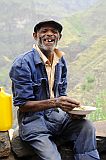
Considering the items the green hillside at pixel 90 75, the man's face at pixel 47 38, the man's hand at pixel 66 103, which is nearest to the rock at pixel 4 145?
the man's hand at pixel 66 103

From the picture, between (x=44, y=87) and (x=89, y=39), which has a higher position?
(x=89, y=39)

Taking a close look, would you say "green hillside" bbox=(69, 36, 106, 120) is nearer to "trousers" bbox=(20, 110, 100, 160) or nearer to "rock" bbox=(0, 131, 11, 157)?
"trousers" bbox=(20, 110, 100, 160)

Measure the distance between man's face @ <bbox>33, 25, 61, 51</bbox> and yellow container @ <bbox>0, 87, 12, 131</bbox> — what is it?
45cm

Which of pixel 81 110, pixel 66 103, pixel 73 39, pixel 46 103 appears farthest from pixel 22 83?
pixel 73 39

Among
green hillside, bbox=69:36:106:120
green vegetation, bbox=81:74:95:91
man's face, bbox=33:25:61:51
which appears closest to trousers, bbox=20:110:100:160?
man's face, bbox=33:25:61:51

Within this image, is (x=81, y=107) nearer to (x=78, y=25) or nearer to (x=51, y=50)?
(x=51, y=50)

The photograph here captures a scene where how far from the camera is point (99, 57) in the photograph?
61.8 ft

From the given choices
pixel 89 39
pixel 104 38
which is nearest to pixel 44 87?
pixel 104 38

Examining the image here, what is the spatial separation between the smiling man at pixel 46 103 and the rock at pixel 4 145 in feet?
0.39

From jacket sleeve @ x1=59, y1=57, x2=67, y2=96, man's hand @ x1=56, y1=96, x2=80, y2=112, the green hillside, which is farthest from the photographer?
the green hillside

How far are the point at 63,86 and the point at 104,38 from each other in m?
19.7

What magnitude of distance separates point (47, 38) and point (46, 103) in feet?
1.59

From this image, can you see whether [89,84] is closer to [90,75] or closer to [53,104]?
[90,75]

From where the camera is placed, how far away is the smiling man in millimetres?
2464
